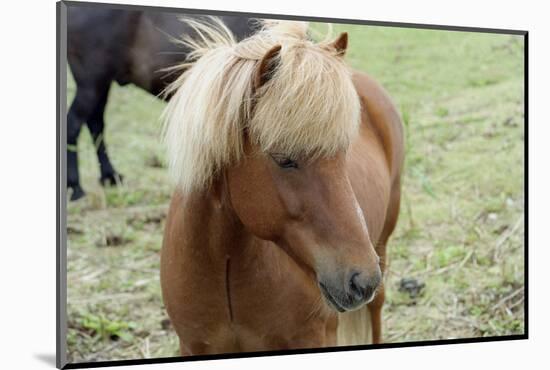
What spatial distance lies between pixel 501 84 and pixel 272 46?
1642 mm

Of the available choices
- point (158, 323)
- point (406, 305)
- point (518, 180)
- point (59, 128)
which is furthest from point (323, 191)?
point (518, 180)

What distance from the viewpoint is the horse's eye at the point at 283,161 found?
185cm

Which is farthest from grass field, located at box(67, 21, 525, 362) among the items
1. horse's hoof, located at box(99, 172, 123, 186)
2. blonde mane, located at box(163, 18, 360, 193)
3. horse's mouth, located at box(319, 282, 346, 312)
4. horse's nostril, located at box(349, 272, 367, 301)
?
horse's nostril, located at box(349, 272, 367, 301)

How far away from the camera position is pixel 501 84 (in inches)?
127

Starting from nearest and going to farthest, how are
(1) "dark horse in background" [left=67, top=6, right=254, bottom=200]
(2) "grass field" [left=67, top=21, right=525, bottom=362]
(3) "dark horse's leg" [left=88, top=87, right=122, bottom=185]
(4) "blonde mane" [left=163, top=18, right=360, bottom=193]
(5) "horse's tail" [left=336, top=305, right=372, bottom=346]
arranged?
(4) "blonde mane" [left=163, top=18, right=360, bottom=193] → (1) "dark horse in background" [left=67, top=6, right=254, bottom=200] → (3) "dark horse's leg" [left=88, top=87, right=122, bottom=185] → (5) "horse's tail" [left=336, top=305, right=372, bottom=346] → (2) "grass field" [left=67, top=21, right=525, bottom=362]

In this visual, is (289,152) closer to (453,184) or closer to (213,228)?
(213,228)

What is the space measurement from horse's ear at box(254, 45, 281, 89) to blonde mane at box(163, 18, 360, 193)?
0.01 m

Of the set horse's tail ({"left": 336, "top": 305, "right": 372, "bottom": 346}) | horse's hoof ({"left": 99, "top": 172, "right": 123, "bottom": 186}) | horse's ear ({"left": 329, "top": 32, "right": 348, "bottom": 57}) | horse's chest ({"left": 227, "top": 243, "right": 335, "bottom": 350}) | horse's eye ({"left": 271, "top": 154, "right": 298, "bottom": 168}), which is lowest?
horse's tail ({"left": 336, "top": 305, "right": 372, "bottom": 346})

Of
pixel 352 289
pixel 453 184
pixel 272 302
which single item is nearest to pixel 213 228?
pixel 272 302

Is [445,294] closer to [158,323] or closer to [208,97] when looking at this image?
[158,323]

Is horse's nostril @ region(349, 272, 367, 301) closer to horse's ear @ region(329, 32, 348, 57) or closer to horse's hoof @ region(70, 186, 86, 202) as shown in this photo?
horse's ear @ region(329, 32, 348, 57)

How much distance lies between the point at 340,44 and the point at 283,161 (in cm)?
42

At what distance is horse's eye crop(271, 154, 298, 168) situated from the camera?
6.08ft

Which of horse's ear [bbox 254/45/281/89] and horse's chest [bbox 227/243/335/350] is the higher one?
horse's ear [bbox 254/45/281/89]
